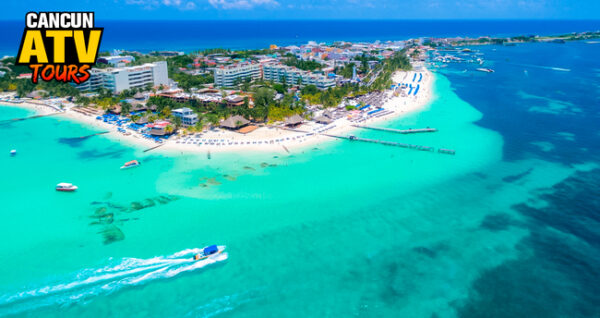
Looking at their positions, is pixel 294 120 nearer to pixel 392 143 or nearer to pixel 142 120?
pixel 392 143

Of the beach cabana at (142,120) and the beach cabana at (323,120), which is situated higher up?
the beach cabana at (323,120)

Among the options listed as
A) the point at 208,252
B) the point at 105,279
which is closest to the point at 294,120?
the point at 208,252

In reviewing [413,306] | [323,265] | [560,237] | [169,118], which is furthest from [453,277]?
[169,118]

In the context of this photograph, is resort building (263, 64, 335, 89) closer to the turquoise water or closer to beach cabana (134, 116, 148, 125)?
the turquoise water

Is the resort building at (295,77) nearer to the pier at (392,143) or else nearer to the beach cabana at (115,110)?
the pier at (392,143)

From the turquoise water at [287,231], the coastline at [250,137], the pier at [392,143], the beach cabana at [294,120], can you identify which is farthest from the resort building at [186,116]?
the pier at [392,143]

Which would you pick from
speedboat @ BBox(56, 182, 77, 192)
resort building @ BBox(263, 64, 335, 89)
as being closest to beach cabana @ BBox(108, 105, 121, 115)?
speedboat @ BBox(56, 182, 77, 192)

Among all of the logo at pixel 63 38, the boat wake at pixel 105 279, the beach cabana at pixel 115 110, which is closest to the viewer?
the boat wake at pixel 105 279
